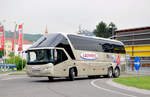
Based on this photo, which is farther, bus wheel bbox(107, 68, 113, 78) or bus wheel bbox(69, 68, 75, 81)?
bus wheel bbox(107, 68, 113, 78)

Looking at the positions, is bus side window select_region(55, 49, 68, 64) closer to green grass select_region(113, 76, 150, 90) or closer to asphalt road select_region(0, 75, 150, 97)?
green grass select_region(113, 76, 150, 90)

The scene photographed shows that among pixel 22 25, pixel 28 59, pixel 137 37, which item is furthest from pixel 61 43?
pixel 137 37

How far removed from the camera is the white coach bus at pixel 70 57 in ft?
76.9

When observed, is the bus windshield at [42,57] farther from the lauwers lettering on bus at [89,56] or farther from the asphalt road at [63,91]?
the asphalt road at [63,91]

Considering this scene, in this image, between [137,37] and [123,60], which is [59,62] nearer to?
[123,60]

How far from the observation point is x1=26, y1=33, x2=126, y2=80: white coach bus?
76.9 ft

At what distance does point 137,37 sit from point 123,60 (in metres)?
25.5

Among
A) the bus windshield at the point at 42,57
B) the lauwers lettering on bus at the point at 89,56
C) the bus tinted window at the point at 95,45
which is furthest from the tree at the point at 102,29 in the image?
the bus windshield at the point at 42,57

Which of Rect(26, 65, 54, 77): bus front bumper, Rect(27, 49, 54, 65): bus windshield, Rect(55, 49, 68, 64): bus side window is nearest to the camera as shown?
Rect(26, 65, 54, 77): bus front bumper

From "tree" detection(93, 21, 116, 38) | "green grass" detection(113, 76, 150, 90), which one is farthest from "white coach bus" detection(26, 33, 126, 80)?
"tree" detection(93, 21, 116, 38)

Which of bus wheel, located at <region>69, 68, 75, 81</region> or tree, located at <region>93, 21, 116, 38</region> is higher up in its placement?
tree, located at <region>93, 21, 116, 38</region>

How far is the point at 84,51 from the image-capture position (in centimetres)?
2795

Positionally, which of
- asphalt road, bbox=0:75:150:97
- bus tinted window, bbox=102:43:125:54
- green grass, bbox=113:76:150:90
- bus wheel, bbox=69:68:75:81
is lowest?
green grass, bbox=113:76:150:90

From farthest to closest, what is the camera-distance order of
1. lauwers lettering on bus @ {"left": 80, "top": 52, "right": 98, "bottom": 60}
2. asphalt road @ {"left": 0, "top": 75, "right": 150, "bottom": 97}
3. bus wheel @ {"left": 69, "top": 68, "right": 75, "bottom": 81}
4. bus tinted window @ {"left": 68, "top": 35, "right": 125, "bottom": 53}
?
lauwers lettering on bus @ {"left": 80, "top": 52, "right": 98, "bottom": 60}, bus tinted window @ {"left": 68, "top": 35, "right": 125, "bottom": 53}, bus wheel @ {"left": 69, "top": 68, "right": 75, "bottom": 81}, asphalt road @ {"left": 0, "top": 75, "right": 150, "bottom": 97}
